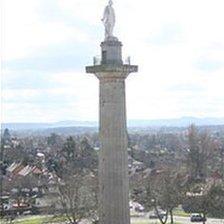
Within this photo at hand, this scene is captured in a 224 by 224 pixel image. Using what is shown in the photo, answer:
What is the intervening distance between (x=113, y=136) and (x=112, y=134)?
2.6 inches

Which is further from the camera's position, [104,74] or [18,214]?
[18,214]

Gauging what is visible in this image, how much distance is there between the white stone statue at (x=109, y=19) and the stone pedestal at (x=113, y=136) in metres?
0.36

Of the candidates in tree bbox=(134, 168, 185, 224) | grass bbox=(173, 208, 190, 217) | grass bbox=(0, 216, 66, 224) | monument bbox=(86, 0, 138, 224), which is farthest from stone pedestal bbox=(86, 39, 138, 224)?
grass bbox=(173, 208, 190, 217)

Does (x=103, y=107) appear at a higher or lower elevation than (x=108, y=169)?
higher

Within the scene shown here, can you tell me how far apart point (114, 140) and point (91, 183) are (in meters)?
28.4

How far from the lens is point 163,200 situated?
1732 inches

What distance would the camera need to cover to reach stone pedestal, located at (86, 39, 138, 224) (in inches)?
684

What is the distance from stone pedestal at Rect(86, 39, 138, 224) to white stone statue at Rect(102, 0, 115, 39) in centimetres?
36

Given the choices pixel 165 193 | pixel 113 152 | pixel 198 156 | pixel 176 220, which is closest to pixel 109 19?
pixel 113 152

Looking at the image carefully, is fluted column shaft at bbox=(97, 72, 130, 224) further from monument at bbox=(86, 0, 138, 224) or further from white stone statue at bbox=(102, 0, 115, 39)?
white stone statue at bbox=(102, 0, 115, 39)

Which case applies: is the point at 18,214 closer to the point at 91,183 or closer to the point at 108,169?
the point at 91,183

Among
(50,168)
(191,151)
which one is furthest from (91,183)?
(50,168)

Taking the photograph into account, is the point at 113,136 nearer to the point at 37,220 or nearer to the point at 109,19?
the point at 109,19

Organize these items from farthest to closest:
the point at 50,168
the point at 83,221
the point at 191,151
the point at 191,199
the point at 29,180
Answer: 1. the point at 50,168
2. the point at 191,151
3. the point at 29,180
4. the point at 191,199
5. the point at 83,221
